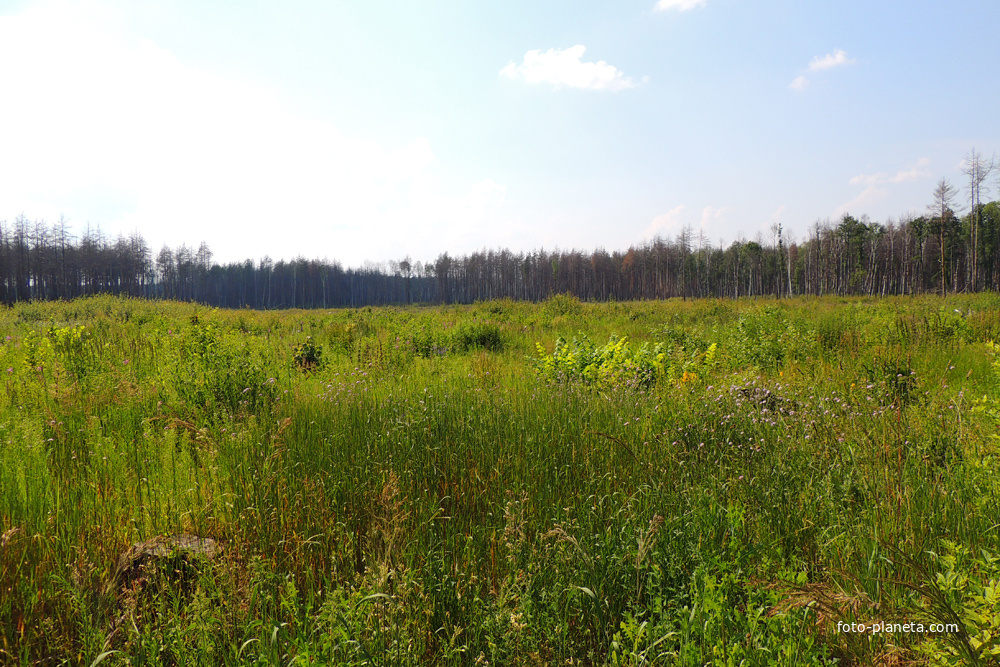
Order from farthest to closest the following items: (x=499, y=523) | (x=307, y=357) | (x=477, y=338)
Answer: (x=477, y=338) → (x=307, y=357) → (x=499, y=523)

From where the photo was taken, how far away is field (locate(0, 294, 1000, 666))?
5.24 feet

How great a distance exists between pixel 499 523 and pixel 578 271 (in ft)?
300

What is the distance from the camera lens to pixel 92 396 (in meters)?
4.82

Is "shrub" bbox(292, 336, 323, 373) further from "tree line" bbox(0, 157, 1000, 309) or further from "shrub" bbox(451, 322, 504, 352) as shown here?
"tree line" bbox(0, 157, 1000, 309)

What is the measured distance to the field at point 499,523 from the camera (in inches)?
62.9

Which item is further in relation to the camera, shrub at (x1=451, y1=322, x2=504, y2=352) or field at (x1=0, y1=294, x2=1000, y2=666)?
shrub at (x1=451, y1=322, x2=504, y2=352)

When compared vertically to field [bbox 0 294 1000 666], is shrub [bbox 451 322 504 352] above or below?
above

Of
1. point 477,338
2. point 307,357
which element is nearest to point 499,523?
point 307,357

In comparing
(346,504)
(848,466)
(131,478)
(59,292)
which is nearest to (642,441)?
(848,466)

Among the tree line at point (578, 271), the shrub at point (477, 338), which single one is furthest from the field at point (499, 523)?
the tree line at point (578, 271)

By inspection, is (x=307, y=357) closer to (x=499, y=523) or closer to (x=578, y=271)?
(x=499, y=523)

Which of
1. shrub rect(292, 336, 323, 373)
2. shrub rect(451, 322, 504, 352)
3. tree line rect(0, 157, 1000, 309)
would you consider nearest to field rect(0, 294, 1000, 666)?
shrub rect(292, 336, 323, 373)

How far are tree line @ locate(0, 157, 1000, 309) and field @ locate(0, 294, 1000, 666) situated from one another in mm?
31419

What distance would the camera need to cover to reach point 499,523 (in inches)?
103
